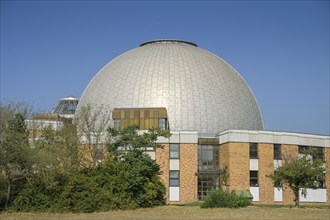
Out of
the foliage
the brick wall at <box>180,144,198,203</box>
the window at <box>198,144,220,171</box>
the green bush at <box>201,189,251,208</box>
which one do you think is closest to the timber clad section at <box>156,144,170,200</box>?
the brick wall at <box>180,144,198,203</box>

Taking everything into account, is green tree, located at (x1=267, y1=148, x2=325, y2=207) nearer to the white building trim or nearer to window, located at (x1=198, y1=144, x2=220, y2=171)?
the white building trim

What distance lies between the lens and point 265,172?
49688 millimetres

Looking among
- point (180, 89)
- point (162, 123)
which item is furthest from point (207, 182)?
point (180, 89)

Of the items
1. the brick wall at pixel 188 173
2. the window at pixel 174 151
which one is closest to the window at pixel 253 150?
the brick wall at pixel 188 173

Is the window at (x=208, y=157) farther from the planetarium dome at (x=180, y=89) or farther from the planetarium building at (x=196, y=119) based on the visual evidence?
the planetarium dome at (x=180, y=89)

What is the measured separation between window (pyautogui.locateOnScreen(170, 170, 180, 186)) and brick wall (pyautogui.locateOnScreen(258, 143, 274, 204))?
802 centimetres

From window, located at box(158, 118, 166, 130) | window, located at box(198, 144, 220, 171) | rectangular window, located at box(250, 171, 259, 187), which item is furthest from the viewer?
window, located at box(158, 118, 166, 130)

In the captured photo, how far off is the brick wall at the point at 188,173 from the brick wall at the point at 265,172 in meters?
6.38

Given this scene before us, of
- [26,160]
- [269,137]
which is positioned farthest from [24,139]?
[269,137]

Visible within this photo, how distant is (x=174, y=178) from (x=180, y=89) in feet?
41.0

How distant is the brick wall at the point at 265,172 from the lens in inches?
1938

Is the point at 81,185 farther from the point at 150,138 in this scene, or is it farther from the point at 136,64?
the point at 136,64

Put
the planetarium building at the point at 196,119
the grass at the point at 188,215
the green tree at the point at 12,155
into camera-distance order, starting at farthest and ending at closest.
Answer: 1. the planetarium building at the point at 196,119
2. the green tree at the point at 12,155
3. the grass at the point at 188,215

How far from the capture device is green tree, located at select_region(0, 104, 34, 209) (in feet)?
106
